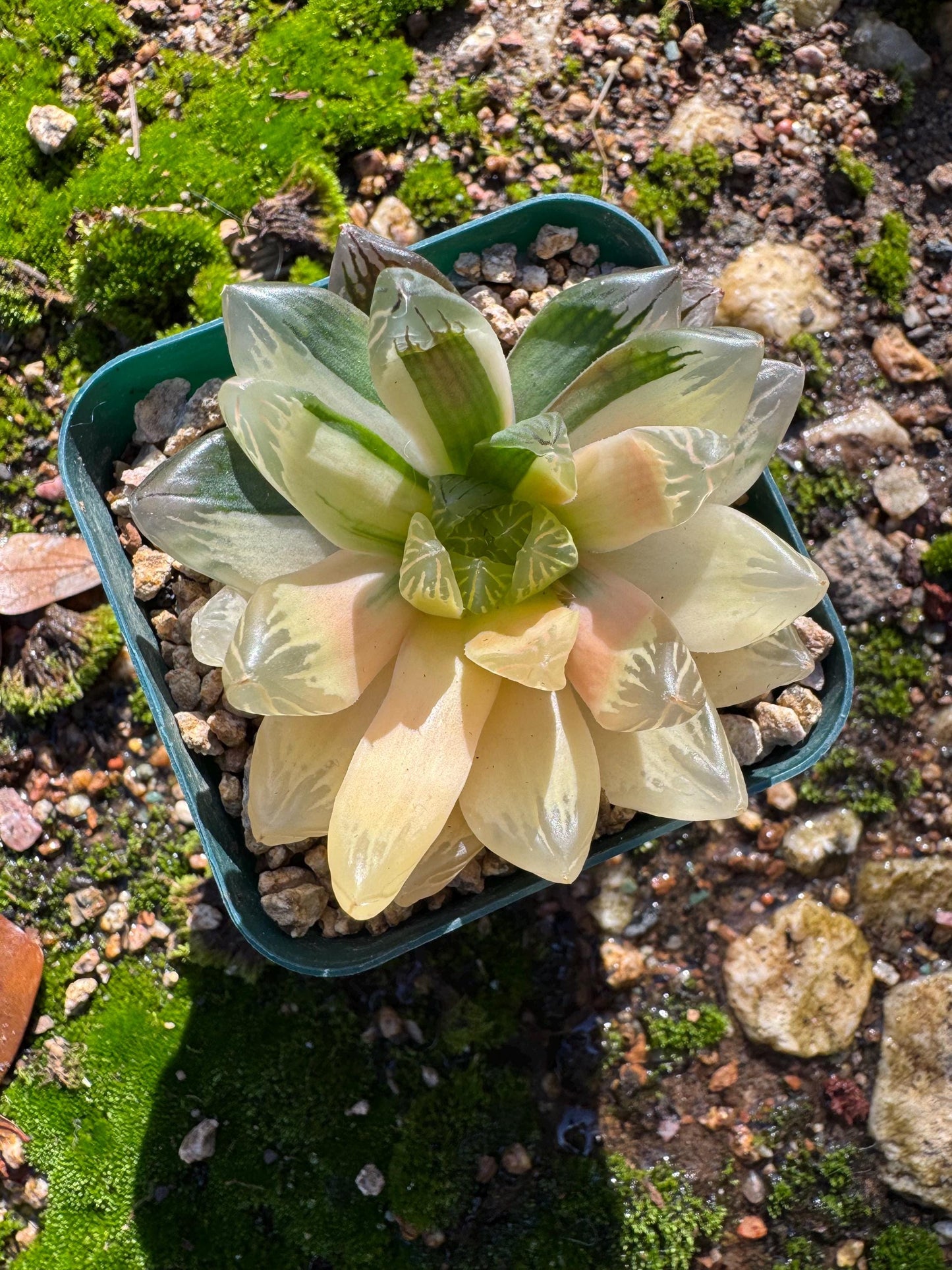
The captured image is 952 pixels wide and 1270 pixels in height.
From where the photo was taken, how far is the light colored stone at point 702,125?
1.96 meters

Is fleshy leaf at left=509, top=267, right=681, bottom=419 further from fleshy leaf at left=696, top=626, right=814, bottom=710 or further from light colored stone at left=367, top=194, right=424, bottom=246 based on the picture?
light colored stone at left=367, top=194, right=424, bottom=246

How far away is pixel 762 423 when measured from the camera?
1.10 metres

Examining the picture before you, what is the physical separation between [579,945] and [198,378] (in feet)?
4.01

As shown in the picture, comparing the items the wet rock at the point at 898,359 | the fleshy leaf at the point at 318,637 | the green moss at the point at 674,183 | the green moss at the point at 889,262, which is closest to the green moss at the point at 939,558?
the wet rock at the point at 898,359

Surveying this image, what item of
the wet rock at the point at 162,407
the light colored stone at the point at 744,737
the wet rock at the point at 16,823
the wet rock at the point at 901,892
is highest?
the wet rock at the point at 162,407

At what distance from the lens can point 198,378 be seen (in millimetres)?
1417

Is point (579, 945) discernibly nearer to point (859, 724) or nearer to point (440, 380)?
point (859, 724)

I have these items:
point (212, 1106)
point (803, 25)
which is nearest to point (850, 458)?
point (803, 25)

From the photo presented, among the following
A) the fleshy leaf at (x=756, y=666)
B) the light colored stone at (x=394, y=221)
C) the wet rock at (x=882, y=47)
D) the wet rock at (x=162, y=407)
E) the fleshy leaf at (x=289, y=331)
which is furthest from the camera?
the wet rock at (x=882, y=47)

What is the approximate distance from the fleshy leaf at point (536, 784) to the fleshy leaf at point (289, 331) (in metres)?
0.40

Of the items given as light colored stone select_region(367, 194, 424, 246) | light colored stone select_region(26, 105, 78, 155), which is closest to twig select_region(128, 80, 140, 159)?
light colored stone select_region(26, 105, 78, 155)

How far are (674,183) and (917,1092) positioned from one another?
1.79 metres

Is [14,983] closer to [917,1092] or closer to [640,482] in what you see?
[640,482]

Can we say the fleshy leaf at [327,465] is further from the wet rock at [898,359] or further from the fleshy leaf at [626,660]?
the wet rock at [898,359]
